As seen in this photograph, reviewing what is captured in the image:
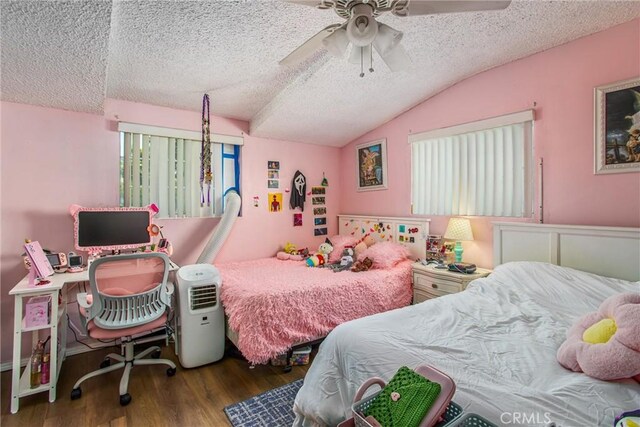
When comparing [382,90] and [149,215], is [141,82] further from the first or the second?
[382,90]

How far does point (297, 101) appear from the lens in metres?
2.94

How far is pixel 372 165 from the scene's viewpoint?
3912 mm

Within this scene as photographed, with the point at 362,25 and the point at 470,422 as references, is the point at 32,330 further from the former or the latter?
the point at 362,25

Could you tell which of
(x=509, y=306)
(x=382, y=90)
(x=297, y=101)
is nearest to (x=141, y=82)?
(x=297, y=101)

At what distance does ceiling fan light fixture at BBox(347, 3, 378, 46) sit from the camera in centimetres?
140

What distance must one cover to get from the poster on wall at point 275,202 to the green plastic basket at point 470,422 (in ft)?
10.2

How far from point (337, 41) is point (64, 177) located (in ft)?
8.71

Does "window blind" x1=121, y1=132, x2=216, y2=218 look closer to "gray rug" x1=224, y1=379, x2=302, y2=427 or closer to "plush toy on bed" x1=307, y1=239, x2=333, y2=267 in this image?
"plush toy on bed" x1=307, y1=239, x2=333, y2=267

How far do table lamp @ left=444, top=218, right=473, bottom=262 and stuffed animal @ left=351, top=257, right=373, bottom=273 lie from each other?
0.80 meters

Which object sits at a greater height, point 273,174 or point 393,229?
point 273,174

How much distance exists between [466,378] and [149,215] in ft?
9.04

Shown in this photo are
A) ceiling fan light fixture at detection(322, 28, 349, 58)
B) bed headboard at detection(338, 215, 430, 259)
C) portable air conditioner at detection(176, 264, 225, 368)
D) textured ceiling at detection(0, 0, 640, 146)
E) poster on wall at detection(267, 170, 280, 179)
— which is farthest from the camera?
poster on wall at detection(267, 170, 280, 179)

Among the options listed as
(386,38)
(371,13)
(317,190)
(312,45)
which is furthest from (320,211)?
(371,13)

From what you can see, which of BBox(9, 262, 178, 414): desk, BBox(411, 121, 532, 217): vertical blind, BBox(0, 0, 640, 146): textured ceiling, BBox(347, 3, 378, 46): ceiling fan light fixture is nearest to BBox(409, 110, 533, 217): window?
BBox(411, 121, 532, 217): vertical blind
